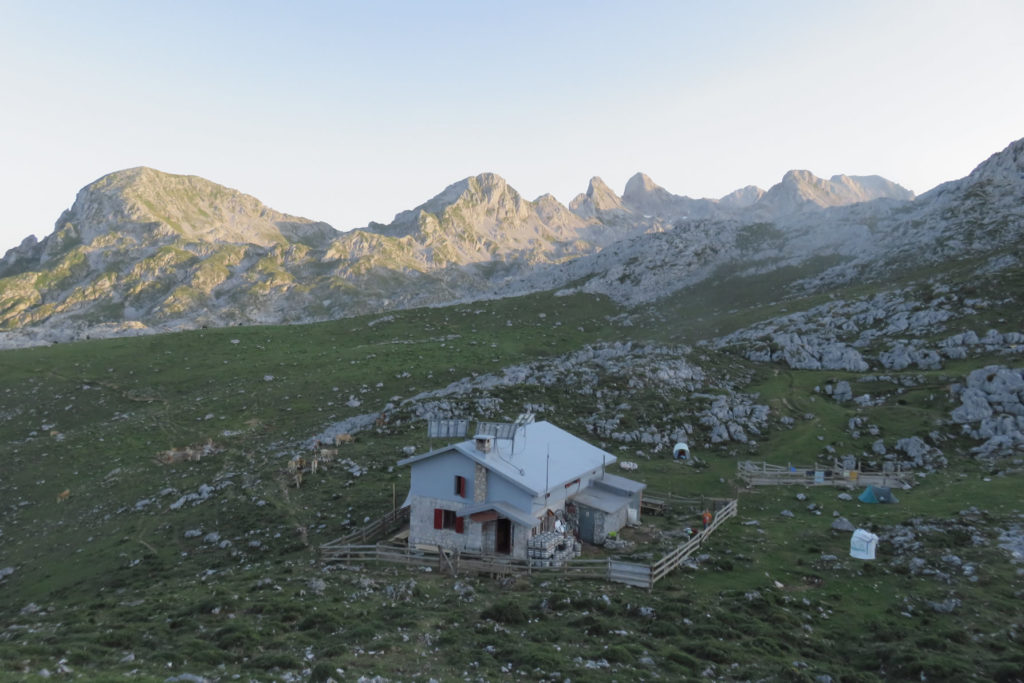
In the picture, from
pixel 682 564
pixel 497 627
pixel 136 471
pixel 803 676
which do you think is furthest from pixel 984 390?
pixel 136 471

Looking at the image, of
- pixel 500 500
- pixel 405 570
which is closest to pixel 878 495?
pixel 500 500

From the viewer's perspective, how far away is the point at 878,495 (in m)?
43.0

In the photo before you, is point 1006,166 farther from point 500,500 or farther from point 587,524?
point 500,500

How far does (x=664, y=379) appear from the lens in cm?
6962

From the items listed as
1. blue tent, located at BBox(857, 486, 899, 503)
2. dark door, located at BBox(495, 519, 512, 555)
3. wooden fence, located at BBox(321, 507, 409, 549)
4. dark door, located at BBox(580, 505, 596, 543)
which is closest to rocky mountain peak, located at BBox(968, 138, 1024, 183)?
blue tent, located at BBox(857, 486, 899, 503)

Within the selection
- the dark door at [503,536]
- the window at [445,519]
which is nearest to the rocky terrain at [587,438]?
the window at [445,519]

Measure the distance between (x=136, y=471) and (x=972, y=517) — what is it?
65704mm

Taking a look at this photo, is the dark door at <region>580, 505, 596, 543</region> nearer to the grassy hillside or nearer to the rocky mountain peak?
the grassy hillside

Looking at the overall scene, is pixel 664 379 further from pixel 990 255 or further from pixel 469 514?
pixel 990 255

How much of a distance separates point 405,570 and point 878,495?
35.2 metres

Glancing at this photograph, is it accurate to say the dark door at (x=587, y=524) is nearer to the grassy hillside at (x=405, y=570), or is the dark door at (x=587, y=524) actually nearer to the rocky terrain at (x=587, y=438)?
the rocky terrain at (x=587, y=438)

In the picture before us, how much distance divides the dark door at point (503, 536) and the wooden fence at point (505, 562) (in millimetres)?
2457

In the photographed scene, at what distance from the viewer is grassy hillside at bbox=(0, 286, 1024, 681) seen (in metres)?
20.8

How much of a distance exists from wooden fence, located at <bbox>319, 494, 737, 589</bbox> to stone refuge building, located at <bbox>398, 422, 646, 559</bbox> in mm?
1763
